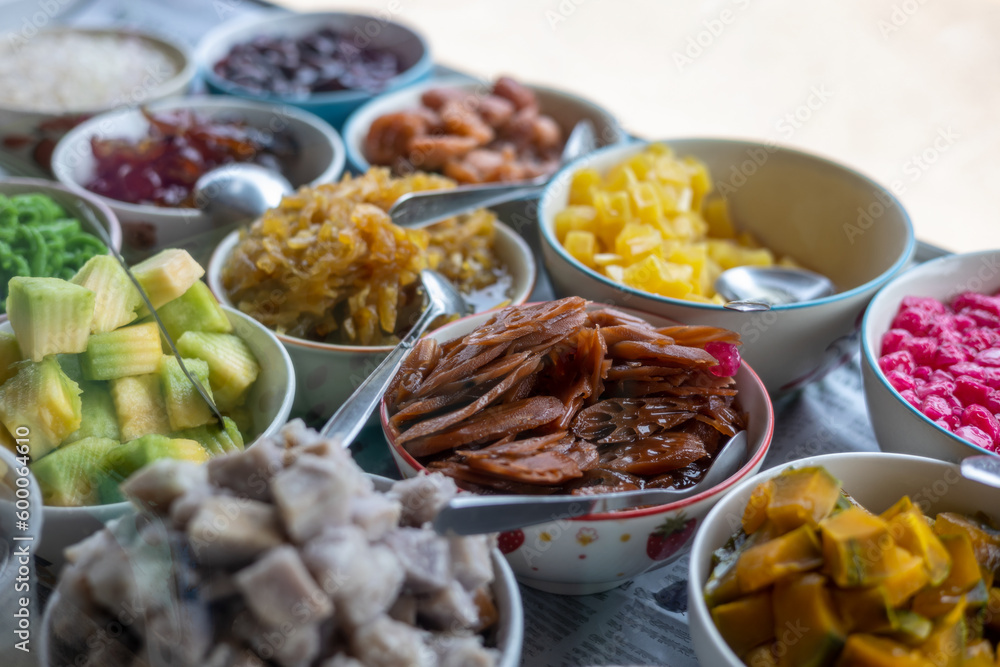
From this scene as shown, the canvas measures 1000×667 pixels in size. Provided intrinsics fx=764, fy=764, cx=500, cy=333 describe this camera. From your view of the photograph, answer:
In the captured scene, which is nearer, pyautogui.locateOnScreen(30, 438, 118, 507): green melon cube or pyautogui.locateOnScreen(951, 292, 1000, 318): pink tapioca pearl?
pyautogui.locateOnScreen(30, 438, 118, 507): green melon cube

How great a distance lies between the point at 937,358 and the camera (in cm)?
143

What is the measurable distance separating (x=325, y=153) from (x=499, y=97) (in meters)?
0.59

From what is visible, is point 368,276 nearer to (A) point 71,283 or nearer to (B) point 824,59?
(A) point 71,283

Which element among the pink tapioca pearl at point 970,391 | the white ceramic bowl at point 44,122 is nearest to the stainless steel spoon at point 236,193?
the white ceramic bowl at point 44,122

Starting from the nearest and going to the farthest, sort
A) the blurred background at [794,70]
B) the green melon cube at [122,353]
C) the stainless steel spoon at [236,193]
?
the green melon cube at [122,353]
the stainless steel spoon at [236,193]
the blurred background at [794,70]

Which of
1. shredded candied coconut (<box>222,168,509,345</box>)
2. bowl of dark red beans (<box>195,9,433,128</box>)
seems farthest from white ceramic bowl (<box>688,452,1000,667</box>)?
bowl of dark red beans (<box>195,9,433,128</box>)

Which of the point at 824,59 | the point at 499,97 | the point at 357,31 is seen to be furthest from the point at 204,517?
the point at 824,59

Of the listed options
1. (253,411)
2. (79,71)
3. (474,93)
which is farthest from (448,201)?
(79,71)

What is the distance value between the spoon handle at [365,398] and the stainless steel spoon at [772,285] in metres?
0.73

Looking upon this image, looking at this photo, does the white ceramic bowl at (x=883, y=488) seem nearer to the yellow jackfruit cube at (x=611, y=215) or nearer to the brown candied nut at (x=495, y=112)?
the yellow jackfruit cube at (x=611, y=215)

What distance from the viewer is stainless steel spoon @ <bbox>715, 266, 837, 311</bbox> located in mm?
1707

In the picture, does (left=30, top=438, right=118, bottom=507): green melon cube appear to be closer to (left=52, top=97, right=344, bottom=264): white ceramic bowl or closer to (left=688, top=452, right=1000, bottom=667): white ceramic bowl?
(left=52, top=97, right=344, bottom=264): white ceramic bowl

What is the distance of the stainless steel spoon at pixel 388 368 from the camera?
1.16 m

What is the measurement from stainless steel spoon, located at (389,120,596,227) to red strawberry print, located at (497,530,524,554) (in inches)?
31.8
